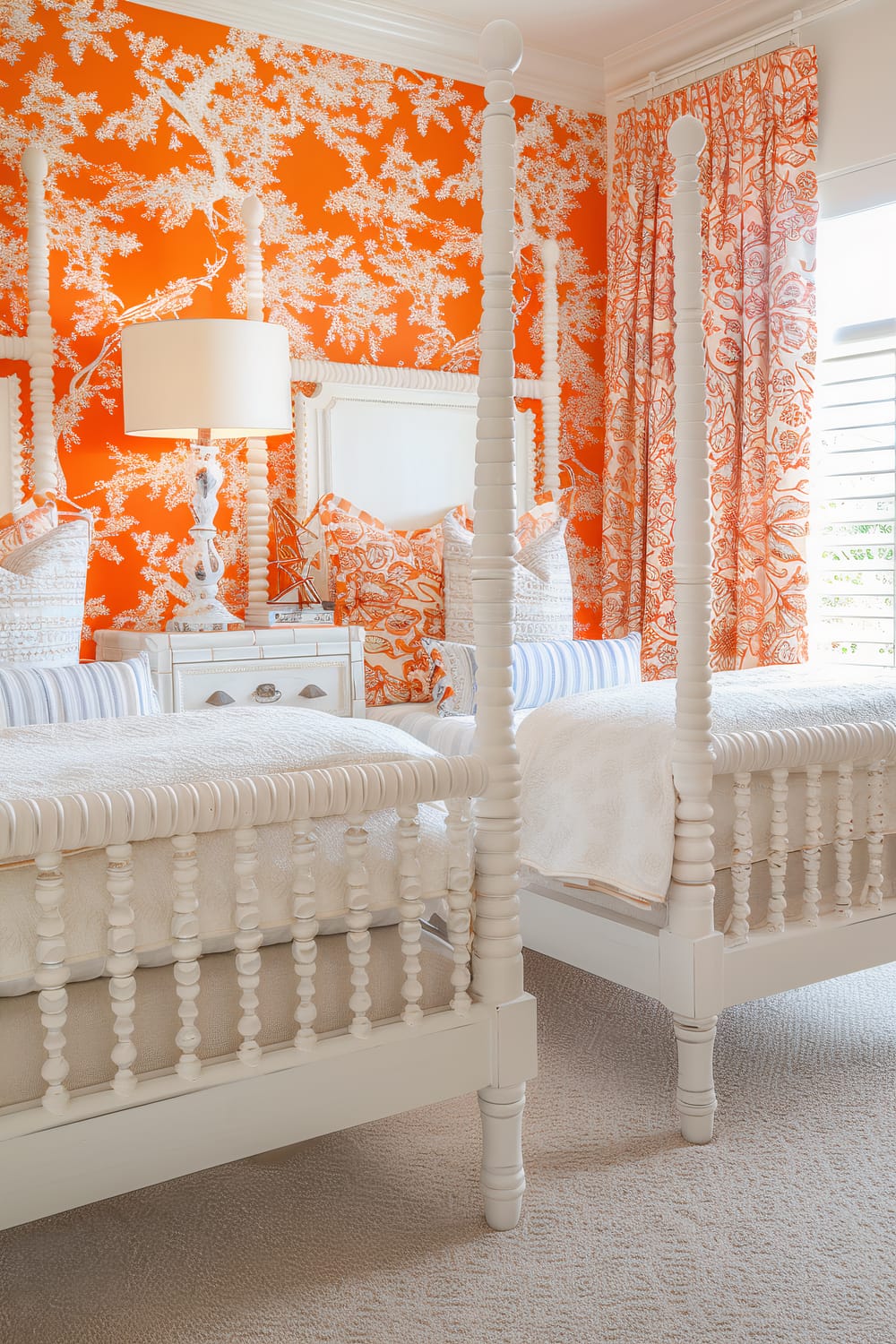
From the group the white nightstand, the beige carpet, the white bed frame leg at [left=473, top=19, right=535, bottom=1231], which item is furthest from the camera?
the white nightstand

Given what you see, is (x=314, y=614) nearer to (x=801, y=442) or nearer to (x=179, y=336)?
(x=179, y=336)

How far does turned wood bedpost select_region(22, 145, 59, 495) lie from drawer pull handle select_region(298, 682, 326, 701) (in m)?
0.91

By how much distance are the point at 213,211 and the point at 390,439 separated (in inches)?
35.2

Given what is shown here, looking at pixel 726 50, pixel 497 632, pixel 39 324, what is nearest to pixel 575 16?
pixel 726 50

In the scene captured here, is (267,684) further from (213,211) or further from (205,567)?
(213,211)

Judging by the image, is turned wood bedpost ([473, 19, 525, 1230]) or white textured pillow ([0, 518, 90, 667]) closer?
turned wood bedpost ([473, 19, 525, 1230])

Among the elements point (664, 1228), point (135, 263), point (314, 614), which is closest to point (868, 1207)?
point (664, 1228)

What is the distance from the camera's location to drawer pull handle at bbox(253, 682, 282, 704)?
313 cm

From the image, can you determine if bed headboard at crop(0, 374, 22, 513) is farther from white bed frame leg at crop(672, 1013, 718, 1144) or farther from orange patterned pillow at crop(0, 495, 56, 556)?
white bed frame leg at crop(672, 1013, 718, 1144)

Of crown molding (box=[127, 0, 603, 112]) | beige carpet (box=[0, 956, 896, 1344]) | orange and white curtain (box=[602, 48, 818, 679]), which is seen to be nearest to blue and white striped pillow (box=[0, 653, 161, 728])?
beige carpet (box=[0, 956, 896, 1344])

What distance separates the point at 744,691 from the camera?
7.29 feet

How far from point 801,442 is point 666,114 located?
4.51 feet

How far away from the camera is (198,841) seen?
1.44 meters

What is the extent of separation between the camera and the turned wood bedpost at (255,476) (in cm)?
354
